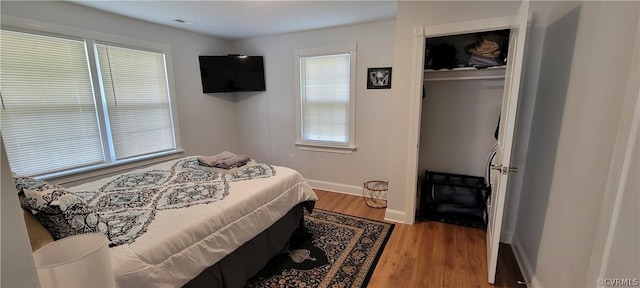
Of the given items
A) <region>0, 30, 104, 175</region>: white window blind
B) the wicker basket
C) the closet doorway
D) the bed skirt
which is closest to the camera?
the bed skirt

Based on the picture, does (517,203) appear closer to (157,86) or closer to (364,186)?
(364,186)

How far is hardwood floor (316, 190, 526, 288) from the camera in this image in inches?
76.7

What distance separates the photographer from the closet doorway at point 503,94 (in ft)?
5.55

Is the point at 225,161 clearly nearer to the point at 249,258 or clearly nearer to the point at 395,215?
the point at 249,258

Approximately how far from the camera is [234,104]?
4.37 m

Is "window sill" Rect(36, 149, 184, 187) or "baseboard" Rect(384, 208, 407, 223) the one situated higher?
"window sill" Rect(36, 149, 184, 187)

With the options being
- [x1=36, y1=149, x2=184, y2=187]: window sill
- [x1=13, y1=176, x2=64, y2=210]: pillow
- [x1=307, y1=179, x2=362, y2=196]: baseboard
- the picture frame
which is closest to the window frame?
[x1=36, y1=149, x2=184, y2=187]: window sill

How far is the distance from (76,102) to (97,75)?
347 millimetres

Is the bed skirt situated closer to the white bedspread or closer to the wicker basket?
the white bedspread

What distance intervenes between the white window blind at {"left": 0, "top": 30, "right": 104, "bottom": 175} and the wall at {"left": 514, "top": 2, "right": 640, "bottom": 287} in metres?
3.85

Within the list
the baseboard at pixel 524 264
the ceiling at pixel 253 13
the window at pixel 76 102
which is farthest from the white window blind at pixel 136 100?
the baseboard at pixel 524 264

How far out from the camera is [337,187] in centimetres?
386

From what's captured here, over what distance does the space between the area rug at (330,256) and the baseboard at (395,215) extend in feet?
0.42

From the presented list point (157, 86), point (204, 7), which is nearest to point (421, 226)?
point (204, 7)
